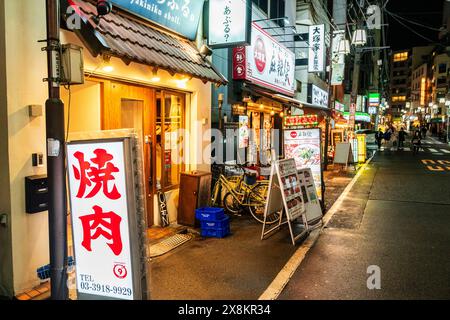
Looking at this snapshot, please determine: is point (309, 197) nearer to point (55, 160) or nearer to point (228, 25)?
point (228, 25)

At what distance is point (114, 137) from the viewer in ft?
12.7

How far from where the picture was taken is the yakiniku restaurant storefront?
4.96 metres

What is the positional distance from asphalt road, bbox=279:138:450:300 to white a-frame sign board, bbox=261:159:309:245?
0.76 metres

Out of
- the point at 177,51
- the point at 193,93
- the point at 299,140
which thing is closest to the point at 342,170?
the point at 299,140

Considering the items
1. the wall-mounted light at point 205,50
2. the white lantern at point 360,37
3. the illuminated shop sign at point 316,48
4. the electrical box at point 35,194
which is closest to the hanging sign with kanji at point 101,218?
the electrical box at point 35,194

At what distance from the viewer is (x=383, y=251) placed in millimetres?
7004

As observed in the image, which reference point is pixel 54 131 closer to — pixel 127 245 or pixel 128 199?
pixel 128 199

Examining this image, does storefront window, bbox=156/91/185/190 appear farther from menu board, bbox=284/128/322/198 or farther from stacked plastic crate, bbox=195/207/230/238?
menu board, bbox=284/128/322/198

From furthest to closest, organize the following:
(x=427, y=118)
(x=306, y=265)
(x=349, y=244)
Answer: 1. (x=427, y=118)
2. (x=349, y=244)
3. (x=306, y=265)

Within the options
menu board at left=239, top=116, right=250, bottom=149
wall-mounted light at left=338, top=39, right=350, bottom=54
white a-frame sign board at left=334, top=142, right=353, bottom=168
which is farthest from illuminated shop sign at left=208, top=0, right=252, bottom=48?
wall-mounted light at left=338, top=39, right=350, bottom=54

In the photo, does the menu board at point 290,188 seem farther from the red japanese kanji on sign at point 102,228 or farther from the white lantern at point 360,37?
the white lantern at point 360,37

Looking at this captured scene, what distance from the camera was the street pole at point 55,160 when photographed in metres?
4.30
